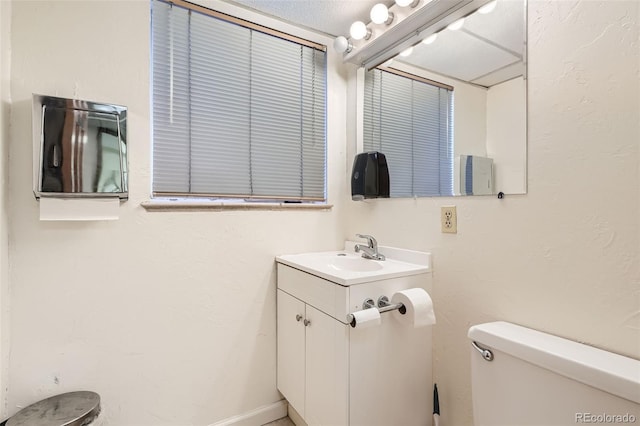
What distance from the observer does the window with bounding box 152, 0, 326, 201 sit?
1397 millimetres

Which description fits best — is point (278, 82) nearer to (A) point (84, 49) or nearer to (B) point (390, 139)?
(B) point (390, 139)

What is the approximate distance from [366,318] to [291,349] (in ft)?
2.00

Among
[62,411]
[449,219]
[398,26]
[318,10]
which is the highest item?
[318,10]

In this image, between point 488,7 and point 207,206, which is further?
point 207,206

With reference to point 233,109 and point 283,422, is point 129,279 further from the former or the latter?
point 283,422

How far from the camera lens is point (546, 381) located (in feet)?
2.75

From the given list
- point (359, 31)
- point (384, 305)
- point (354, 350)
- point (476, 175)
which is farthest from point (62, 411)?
point (359, 31)

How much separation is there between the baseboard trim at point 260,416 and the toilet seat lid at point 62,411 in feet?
1.90

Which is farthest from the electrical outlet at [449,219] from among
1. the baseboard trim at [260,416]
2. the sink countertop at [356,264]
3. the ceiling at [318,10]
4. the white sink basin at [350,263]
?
the baseboard trim at [260,416]

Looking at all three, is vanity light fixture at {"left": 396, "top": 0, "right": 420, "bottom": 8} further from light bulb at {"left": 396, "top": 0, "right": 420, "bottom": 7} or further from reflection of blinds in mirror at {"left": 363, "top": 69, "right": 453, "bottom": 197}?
reflection of blinds in mirror at {"left": 363, "top": 69, "right": 453, "bottom": 197}

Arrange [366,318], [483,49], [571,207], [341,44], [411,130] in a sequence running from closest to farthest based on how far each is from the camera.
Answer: [571,207] → [366,318] → [483,49] → [411,130] → [341,44]

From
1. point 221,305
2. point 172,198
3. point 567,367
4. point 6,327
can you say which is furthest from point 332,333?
point 6,327

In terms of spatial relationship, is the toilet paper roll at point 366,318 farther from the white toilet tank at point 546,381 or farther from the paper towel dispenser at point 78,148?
the paper towel dispenser at point 78,148

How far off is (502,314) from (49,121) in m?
1.79
